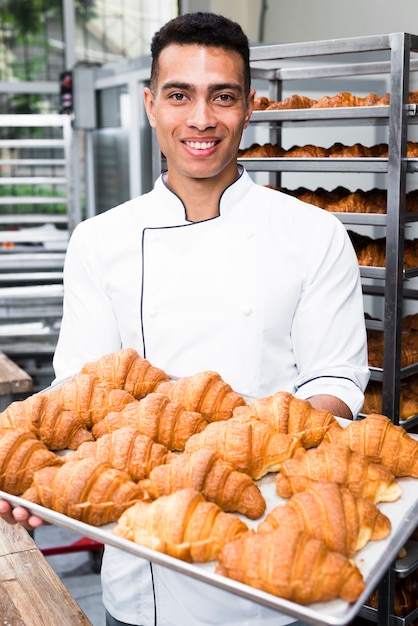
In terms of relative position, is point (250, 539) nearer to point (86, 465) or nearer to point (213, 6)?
point (86, 465)

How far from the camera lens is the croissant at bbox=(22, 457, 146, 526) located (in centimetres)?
101

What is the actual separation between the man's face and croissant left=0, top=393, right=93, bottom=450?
584 millimetres

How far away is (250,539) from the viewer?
2.92 feet

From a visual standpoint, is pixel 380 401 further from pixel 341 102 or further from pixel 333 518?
pixel 333 518

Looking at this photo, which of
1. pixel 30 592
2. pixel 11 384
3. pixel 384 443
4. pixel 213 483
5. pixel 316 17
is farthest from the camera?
pixel 316 17

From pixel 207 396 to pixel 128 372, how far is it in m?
0.16

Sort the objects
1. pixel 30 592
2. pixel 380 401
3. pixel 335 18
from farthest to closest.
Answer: pixel 335 18 < pixel 380 401 < pixel 30 592

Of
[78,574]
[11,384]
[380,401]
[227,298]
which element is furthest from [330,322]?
[78,574]

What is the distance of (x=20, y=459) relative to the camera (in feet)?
3.60

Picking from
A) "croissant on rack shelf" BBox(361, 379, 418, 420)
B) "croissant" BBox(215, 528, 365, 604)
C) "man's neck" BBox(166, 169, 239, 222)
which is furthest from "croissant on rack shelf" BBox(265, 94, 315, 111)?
"croissant" BBox(215, 528, 365, 604)

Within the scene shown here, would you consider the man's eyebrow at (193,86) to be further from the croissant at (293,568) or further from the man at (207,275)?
the croissant at (293,568)

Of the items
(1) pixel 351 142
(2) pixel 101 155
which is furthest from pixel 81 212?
(1) pixel 351 142

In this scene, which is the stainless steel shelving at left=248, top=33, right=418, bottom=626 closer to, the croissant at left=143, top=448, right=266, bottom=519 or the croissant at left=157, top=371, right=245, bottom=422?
the croissant at left=157, top=371, right=245, bottom=422

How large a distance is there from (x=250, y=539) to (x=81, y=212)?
4.75 m
